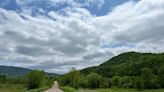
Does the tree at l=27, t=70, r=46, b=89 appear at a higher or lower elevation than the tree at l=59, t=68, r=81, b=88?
lower

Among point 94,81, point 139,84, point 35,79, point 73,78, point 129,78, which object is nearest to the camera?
point 35,79

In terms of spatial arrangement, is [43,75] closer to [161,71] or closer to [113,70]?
[161,71]

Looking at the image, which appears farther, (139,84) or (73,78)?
(139,84)

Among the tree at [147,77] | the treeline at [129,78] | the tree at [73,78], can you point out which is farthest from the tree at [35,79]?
the tree at [147,77]

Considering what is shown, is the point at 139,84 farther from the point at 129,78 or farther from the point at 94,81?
the point at 94,81

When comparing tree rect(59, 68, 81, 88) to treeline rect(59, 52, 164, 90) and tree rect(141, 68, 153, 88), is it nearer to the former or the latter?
treeline rect(59, 52, 164, 90)

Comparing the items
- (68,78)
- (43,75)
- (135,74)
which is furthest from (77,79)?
(135,74)

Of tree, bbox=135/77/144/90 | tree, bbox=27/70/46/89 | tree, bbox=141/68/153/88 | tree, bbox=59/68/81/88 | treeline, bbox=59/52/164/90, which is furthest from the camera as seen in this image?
tree, bbox=141/68/153/88

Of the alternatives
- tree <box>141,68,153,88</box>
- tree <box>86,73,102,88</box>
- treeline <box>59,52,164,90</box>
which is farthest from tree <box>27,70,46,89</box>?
tree <box>86,73,102,88</box>

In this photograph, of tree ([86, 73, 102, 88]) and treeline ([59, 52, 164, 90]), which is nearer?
treeline ([59, 52, 164, 90])

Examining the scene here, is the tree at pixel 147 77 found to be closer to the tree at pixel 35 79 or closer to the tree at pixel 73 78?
the tree at pixel 73 78

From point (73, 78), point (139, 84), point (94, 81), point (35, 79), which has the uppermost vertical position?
point (94, 81)

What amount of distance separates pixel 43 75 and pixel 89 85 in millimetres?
42119

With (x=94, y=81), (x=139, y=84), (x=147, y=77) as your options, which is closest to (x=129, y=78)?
(x=147, y=77)
